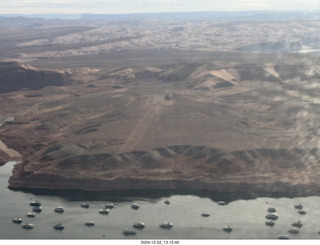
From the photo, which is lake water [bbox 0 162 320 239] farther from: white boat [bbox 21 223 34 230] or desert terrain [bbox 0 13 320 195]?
desert terrain [bbox 0 13 320 195]

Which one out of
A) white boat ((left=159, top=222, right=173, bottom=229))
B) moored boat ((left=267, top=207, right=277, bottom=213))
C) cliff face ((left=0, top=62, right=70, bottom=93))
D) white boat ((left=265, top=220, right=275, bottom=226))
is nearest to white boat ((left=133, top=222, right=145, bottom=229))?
white boat ((left=159, top=222, right=173, bottom=229))

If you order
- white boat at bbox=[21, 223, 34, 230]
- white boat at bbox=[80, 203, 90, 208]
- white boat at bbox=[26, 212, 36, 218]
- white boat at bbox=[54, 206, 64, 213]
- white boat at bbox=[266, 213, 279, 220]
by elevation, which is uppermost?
white boat at bbox=[80, 203, 90, 208]

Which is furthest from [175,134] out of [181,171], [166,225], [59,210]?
[166,225]

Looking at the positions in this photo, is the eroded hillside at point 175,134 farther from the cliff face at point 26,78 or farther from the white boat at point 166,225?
the white boat at point 166,225

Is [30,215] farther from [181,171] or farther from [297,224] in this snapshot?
[297,224]

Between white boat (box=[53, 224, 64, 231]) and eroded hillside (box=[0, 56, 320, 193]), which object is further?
eroded hillside (box=[0, 56, 320, 193])

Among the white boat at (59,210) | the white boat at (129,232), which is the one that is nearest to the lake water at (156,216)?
the white boat at (129,232)
